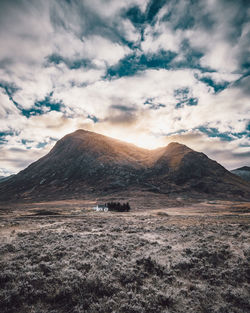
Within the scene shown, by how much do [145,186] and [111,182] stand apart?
26.7m

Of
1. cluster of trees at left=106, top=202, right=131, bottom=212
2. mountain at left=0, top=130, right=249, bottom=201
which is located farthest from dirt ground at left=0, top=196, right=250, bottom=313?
mountain at left=0, top=130, right=249, bottom=201

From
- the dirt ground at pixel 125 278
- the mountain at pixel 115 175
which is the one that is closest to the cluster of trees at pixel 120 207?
the dirt ground at pixel 125 278

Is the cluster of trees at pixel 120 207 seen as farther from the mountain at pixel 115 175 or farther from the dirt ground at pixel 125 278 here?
the mountain at pixel 115 175

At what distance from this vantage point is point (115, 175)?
140m

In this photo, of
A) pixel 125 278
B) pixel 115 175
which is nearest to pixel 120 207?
pixel 125 278

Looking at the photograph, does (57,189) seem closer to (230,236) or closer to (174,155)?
(174,155)

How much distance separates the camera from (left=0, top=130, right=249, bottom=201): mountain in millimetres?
116656

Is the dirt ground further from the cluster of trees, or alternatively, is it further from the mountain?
the mountain

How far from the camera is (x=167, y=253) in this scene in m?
12.2

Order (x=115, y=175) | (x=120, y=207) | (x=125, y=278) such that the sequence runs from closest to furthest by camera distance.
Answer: (x=125, y=278) → (x=120, y=207) → (x=115, y=175)

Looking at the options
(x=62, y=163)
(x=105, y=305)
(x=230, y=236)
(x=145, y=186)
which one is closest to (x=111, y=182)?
(x=145, y=186)

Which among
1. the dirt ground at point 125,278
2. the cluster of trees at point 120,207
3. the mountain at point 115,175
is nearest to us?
the dirt ground at point 125,278

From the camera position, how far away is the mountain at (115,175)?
117m

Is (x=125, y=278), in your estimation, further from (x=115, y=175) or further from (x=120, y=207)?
(x=115, y=175)
